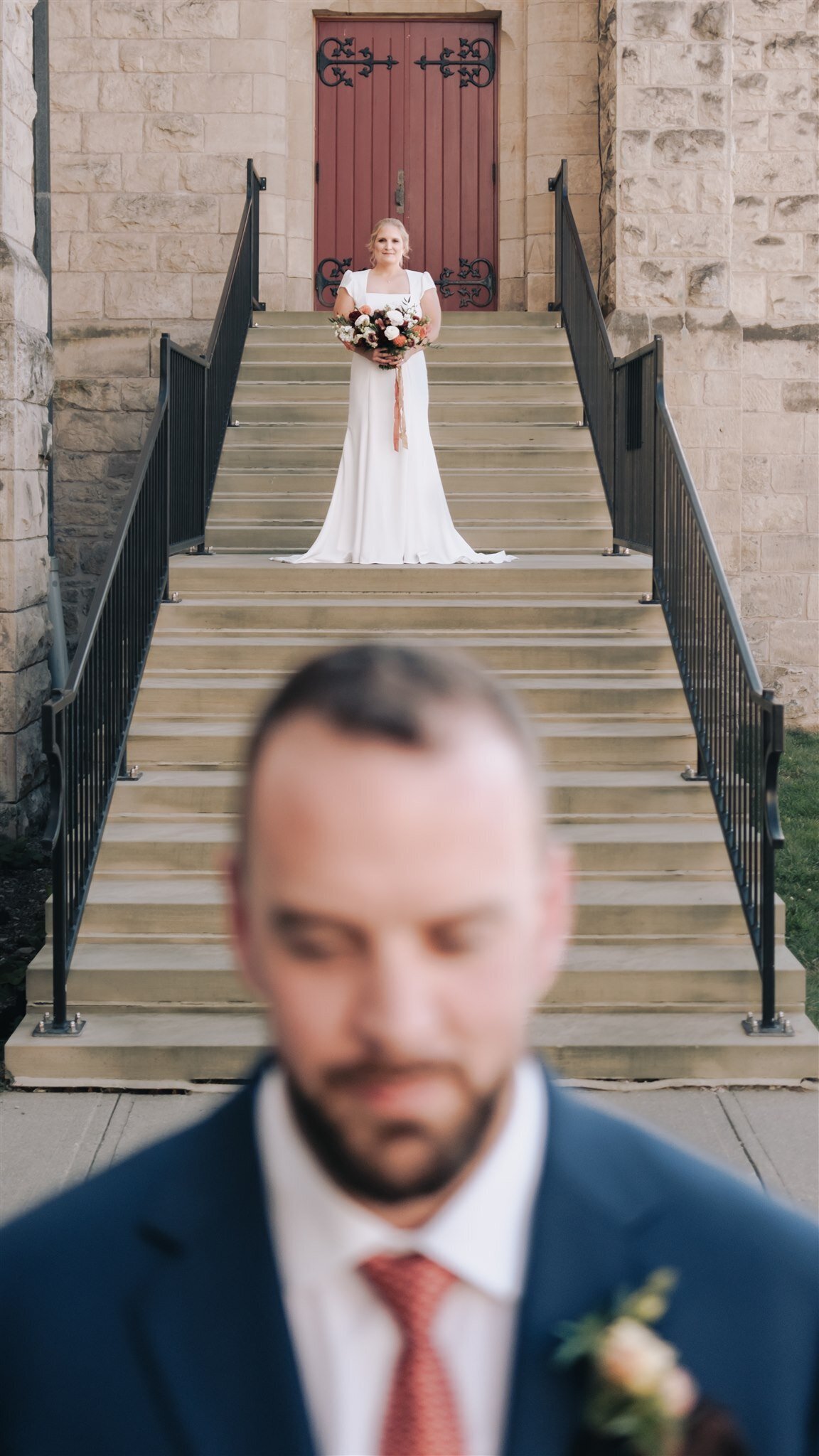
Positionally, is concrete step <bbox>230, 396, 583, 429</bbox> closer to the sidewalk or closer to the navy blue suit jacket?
the sidewalk

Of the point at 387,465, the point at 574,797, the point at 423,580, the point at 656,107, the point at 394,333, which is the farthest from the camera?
the point at 656,107

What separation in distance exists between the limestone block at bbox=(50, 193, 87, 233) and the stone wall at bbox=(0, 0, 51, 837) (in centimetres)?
296

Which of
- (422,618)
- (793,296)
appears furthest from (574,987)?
(793,296)

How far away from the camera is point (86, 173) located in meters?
12.2

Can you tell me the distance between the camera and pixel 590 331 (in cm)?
1016

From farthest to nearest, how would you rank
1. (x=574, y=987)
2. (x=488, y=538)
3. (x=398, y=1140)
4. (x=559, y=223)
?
1. (x=559, y=223)
2. (x=488, y=538)
3. (x=574, y=987)
4. (x=398, y=1140)

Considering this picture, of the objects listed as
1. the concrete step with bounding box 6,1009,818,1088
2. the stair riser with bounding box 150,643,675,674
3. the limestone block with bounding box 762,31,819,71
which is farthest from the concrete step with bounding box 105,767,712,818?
the limestone block with bounding box 762,31,819,71

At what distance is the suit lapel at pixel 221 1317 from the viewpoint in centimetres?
100

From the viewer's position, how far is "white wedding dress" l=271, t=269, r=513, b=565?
8.70 metres

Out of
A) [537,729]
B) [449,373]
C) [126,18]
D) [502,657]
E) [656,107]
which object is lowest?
[537,729]

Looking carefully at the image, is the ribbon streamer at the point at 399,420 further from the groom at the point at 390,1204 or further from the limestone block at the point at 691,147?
the groom at the point at 390,1204

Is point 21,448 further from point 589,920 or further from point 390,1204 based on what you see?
point 390,1204

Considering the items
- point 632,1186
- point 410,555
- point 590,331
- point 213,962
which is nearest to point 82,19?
point 590,331

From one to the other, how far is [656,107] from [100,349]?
463 cm
